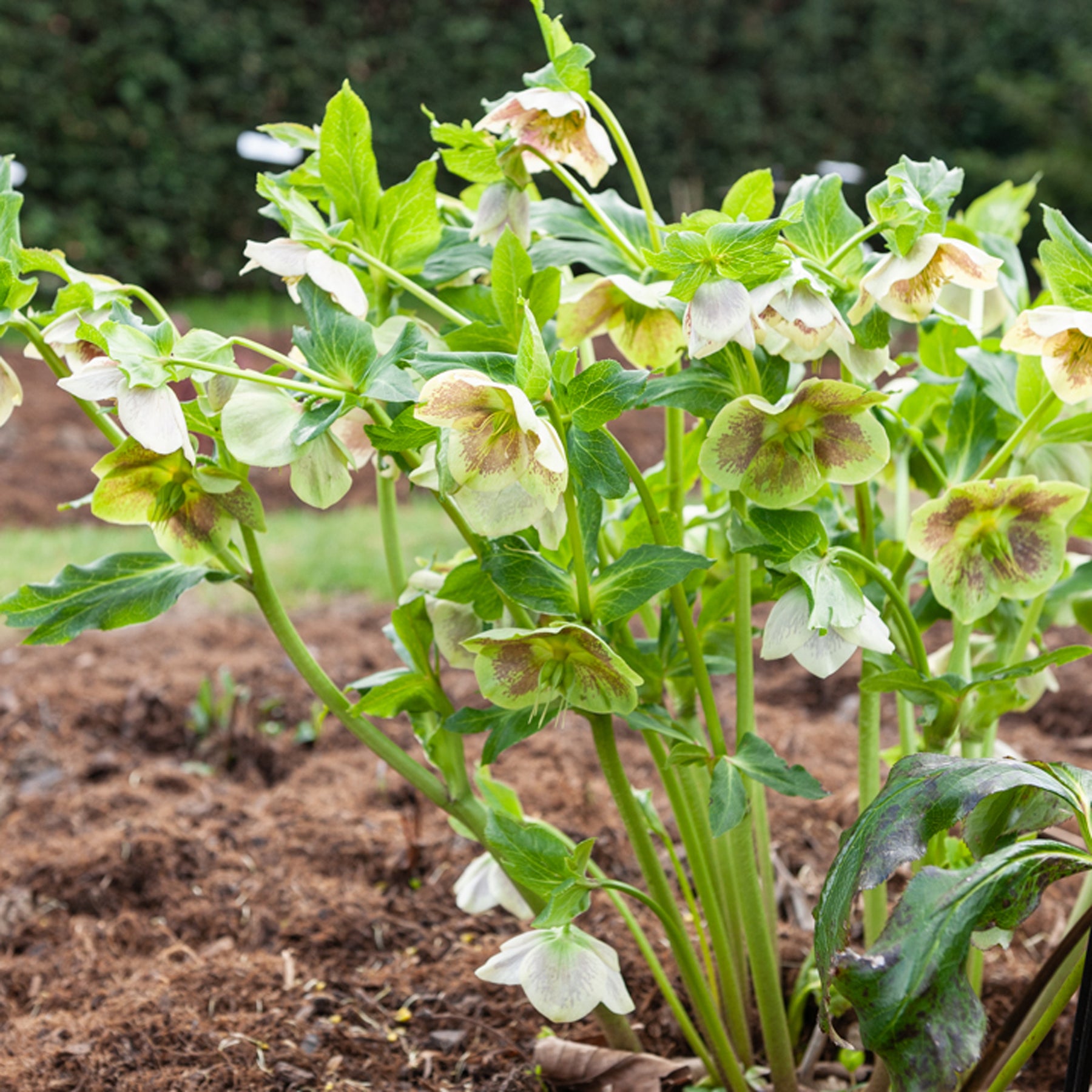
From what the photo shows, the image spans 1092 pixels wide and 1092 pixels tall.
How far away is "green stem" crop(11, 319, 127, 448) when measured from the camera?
68cm

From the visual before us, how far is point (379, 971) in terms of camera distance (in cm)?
112

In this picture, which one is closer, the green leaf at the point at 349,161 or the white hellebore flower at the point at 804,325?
the white hellebore flower at the point at 804,325

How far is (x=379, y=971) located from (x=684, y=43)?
712 cm

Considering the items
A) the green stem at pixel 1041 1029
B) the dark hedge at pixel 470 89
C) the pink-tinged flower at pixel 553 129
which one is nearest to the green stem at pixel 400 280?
the pink-tinged flower at pixel 553 129

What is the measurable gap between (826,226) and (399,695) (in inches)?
17.0

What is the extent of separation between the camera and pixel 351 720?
80cm

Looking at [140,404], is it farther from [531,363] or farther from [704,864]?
[704,864]

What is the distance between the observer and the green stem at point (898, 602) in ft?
2.27

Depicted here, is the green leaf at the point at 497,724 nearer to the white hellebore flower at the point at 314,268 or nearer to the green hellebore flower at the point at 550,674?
the green hellebore flower at the point at 550,674

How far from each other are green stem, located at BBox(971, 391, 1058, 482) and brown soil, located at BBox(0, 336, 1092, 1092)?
56 centimetres

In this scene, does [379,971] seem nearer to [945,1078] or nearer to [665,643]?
[665,643]

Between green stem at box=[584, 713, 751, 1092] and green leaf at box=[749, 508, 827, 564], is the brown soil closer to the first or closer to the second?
green stem at box=[584, 713, 751, 1092]

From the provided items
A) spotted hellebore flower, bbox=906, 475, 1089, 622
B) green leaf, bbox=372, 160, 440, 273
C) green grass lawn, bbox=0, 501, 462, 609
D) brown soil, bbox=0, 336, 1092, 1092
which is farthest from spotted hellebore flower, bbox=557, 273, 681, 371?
green grass lawn, bbox=0, 501, 462, 609

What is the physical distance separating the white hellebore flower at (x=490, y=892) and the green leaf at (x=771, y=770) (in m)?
0.25
